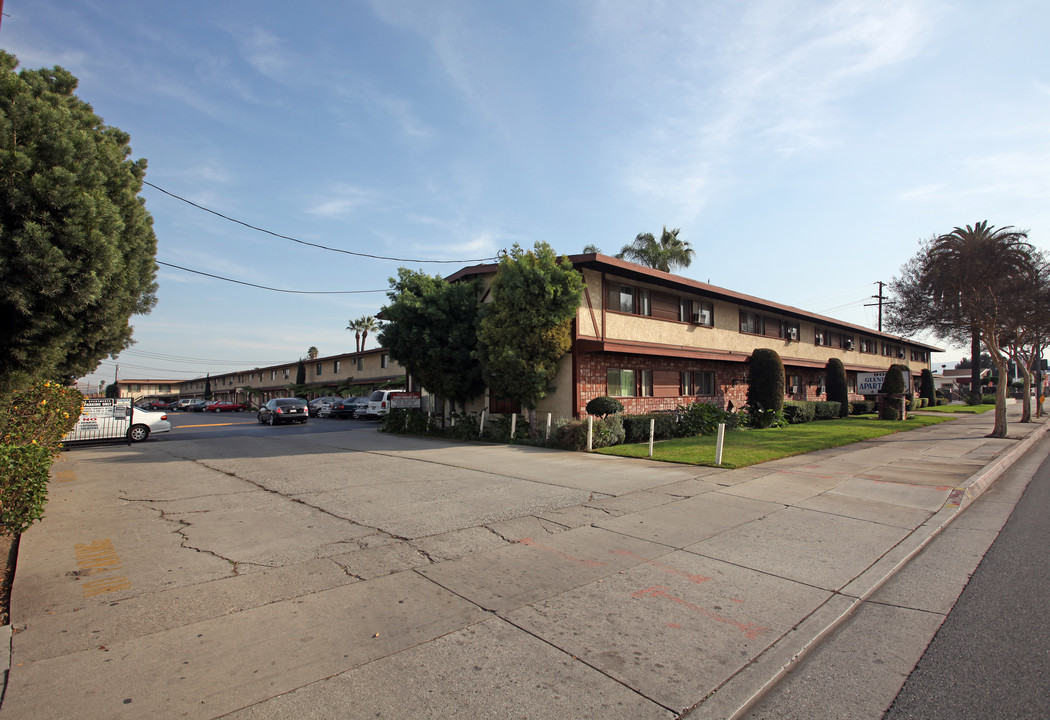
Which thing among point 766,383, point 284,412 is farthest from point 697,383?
point 284,412

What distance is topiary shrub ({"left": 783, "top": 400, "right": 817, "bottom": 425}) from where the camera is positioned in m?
25.1

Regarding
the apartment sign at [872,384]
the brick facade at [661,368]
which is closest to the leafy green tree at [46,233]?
the brick facade at [661,368]

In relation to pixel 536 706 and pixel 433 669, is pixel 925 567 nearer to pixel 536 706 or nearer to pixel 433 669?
pixel 536 706

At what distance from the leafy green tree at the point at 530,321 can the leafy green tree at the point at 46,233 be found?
37.0ft

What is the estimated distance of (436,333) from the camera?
19797 mm

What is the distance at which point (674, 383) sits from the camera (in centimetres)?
2255

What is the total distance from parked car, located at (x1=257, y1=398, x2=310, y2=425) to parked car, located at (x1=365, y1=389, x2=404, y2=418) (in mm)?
3891

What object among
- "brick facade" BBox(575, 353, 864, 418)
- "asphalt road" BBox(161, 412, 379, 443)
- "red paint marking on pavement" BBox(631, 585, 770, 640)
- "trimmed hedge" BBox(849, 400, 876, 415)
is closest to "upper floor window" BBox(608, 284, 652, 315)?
"brick facade" BBox(575, 353, 864, 418)

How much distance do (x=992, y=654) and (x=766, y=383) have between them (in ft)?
68.5

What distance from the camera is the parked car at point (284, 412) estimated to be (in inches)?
1195

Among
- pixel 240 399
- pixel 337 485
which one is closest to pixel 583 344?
pixel 337 485

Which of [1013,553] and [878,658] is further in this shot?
[1013,553]

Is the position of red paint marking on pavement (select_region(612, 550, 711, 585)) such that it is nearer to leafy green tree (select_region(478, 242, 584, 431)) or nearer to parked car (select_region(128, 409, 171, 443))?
leafy green tree (select_region(478, 242, 584, 431))

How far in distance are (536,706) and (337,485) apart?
7733 mm
